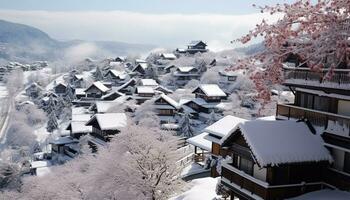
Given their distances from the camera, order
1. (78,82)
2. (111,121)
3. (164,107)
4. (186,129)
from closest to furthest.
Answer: (111,121) → (186,129) → (164,107) → (78,82)

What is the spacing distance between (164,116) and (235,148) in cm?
4001

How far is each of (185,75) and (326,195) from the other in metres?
73.1

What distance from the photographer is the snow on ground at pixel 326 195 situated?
1518 centimetres

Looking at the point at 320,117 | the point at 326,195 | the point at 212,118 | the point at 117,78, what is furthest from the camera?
the point at 117,78

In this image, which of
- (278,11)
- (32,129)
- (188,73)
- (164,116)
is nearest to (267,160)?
(278,11)

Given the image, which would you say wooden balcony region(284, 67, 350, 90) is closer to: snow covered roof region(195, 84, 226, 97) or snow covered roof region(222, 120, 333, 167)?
snow covered roof region(222, 120, 333, 167)

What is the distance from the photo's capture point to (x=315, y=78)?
54.0ft

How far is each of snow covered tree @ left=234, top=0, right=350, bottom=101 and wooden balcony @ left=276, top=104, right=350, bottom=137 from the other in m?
7.96

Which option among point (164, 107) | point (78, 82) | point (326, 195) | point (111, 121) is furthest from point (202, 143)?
point (78, 82)

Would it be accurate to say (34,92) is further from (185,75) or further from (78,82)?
(185,75)

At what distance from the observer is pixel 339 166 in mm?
15883

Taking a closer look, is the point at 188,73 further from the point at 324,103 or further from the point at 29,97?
the point at 324,103

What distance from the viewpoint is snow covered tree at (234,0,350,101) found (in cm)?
713

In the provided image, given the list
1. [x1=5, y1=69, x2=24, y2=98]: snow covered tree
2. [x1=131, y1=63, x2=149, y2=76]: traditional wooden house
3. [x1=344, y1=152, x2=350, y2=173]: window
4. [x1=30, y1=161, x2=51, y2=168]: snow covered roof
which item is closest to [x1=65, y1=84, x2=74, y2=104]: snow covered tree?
[x1=131, y1=63, x2=149, y2=76]: traditional wooden house
